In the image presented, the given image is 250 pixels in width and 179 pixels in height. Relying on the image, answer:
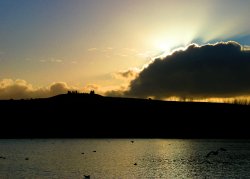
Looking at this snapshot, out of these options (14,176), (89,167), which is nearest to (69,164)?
(89,167)

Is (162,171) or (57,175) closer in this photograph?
(57,175)

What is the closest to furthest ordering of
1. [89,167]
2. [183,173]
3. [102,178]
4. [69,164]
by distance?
[102,178], [183,173], [89,167], [69,164]

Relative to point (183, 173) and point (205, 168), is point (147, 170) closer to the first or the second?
point (183, 173)

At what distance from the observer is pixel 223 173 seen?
74188 millimetres

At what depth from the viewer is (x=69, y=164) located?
282ft

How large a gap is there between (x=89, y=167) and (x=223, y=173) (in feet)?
77.0

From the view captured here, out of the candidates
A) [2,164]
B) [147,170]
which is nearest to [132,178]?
[147,170]

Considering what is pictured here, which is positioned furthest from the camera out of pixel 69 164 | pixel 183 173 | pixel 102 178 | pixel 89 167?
pixel 69 164

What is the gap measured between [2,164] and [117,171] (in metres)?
23.8

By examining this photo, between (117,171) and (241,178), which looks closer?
(241,178)

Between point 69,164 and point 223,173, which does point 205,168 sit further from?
point 69,164

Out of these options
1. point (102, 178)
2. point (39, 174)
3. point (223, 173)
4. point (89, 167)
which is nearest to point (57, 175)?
point (39, 174)

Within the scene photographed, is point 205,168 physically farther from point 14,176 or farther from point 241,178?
point 14,176

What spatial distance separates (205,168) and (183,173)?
9.32 m
